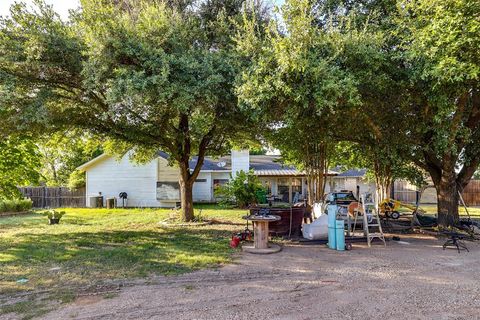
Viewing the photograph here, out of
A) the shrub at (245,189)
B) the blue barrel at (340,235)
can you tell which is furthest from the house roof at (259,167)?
the blue barrel at (340,235)

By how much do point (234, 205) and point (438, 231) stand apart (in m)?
11.7

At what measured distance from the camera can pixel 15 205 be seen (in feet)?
60.0

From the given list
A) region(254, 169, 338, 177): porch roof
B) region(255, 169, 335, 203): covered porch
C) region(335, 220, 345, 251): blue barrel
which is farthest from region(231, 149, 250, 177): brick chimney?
region(335, 220, 345, 251): blue barrel

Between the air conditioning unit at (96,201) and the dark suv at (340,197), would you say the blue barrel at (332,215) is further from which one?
the air conditioning unit at (96,201)

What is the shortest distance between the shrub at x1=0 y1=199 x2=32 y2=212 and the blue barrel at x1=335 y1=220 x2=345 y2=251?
55.9ft

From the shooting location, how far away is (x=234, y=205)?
65.3ft

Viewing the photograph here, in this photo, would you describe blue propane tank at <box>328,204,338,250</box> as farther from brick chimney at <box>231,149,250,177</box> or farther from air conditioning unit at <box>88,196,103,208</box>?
air conditioning unit at <box>88,196,103,208</box>

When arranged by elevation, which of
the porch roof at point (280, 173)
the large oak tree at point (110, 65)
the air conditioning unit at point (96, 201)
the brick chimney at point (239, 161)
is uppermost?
the large oak tree at point (110, 65)

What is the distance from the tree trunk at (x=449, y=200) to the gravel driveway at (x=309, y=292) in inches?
139

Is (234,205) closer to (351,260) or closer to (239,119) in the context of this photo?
(239,119)

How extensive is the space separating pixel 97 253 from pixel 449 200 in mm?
10760

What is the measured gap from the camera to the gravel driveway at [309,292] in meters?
4.21

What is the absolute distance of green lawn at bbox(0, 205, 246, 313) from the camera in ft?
19.2

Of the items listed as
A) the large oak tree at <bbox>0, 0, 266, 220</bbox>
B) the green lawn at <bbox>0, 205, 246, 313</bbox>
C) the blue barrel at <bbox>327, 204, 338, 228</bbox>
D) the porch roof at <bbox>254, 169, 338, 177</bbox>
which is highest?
the large oak tree at <bbox>0, 0, 266, 220</bbox>
